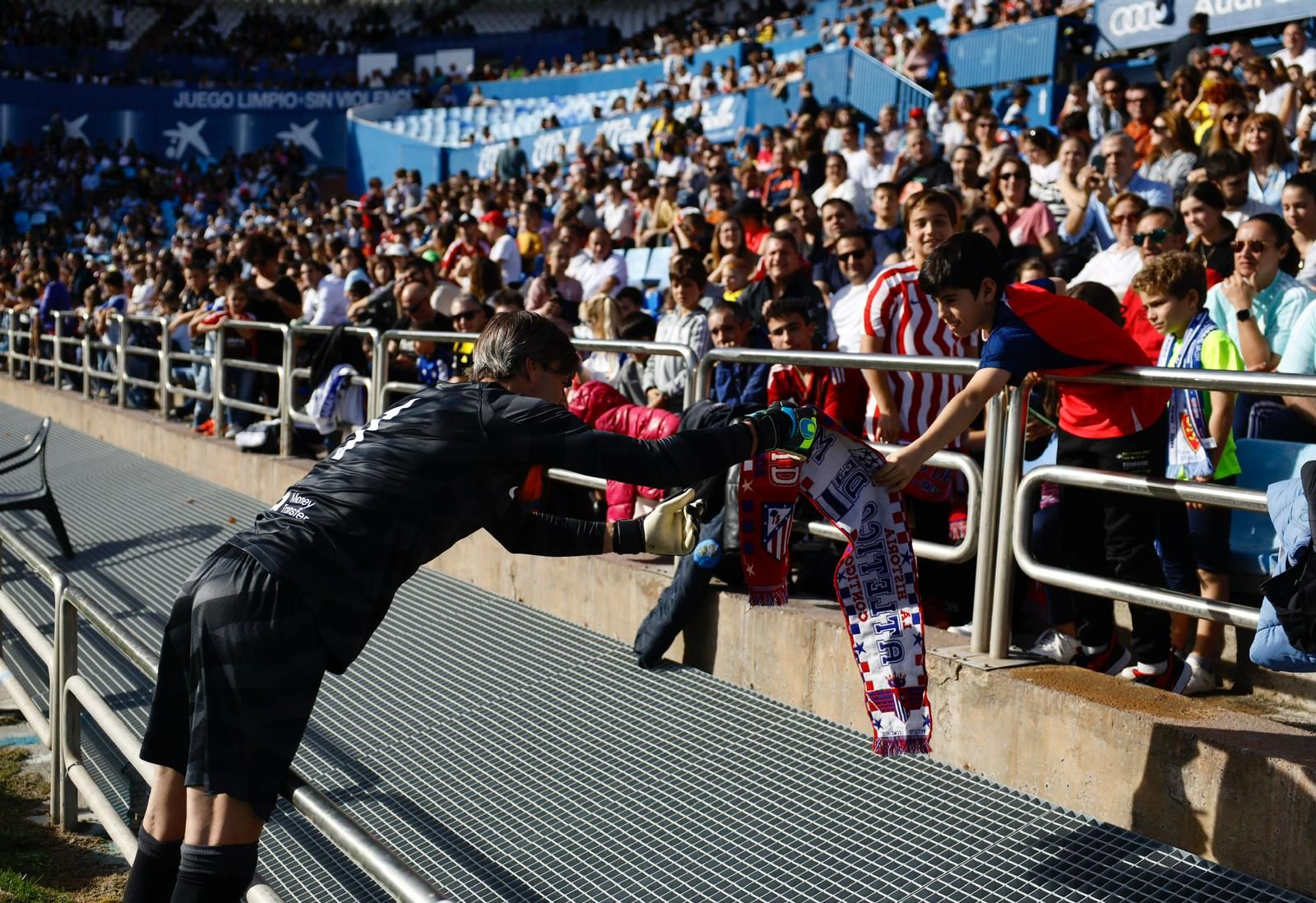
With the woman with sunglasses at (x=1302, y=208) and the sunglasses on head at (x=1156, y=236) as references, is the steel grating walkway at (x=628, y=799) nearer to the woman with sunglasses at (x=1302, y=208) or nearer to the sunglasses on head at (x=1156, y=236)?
the sunglasses on head at (x=1156, y=236)

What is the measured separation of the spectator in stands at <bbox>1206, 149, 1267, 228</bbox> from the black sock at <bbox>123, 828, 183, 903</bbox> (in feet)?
19.3

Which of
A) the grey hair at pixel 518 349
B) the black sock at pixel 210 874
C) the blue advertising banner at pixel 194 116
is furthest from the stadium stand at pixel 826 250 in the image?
the blue advertising banner at pixel 194 116

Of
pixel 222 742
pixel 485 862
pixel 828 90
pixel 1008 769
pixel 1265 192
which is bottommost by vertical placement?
pixel 485 862

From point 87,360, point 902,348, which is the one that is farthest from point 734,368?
point 87,360

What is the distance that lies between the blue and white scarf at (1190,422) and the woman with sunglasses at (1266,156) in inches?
124

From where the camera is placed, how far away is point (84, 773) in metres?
4.27

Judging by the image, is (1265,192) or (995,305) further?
(1265,192)

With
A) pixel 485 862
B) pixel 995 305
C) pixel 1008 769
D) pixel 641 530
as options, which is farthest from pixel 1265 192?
pixel 485 862

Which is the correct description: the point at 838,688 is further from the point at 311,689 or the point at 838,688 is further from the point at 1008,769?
the point at 311,689

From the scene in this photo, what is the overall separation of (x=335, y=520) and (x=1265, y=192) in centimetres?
623

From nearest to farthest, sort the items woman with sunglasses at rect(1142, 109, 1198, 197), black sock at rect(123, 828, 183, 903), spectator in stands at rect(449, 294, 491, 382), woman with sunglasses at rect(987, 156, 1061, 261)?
black sock at rect(123, 828, 183, 903) < woman with sunglasses at rect(987, 156, 1061, 261) < spectator in stands at rect(449, 294, 491, 382) < woman with sunglasses at rect(1142, 109, 1198, 197)

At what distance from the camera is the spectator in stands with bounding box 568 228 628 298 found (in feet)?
32.2

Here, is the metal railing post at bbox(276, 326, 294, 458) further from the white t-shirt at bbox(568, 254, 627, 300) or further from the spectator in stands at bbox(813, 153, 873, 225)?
the spectator in stands at bbox(813, 153, 873, 225)

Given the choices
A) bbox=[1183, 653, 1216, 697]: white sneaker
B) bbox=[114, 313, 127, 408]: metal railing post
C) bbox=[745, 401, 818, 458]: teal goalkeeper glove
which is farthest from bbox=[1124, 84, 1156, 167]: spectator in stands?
bbox=[114, 313, 127, 408]: metal railing post
